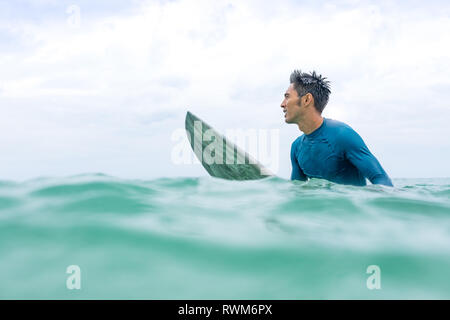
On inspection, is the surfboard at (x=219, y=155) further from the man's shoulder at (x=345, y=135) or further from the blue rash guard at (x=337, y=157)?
the man's shoulder at (x=345, y=135)

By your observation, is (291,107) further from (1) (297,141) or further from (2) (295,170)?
(2) (295,170)

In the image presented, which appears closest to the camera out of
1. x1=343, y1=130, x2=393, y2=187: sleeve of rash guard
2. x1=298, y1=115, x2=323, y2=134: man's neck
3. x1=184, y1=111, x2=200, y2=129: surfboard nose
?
x1=343, y1=130, x2=393, y2=187: sleeve of rash guard

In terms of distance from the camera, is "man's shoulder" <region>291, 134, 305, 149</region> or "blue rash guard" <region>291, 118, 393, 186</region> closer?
"blue rash guard" <region>291, 118, 393, 186</region>

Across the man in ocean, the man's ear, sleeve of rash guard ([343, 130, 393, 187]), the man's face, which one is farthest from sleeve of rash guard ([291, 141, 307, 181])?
sleeve of rash guard ([343, 130, 393, 187])

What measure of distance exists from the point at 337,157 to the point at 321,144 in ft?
0.92

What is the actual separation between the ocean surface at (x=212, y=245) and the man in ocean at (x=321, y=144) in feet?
3.72

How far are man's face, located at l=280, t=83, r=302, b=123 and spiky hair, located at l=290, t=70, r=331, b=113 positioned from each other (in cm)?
10

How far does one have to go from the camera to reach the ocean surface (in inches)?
93.7

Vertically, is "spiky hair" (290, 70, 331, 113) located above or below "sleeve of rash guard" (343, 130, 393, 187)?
above

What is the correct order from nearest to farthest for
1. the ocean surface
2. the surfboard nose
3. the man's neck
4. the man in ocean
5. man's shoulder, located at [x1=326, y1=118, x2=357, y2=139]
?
the ocean surface → the man in ocean → man's shoulder, located at [x1=326, y1=118, x2=357, y2=139] → the man's neck → the surfboard nose

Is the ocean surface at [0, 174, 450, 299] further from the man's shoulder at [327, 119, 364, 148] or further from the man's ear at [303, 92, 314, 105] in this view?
the man's ear at [303, 92, 314, 105]

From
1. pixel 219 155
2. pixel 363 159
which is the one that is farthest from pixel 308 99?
pixel 219 155

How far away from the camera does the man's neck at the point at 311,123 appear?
19.1 feet

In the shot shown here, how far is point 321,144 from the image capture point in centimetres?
566
